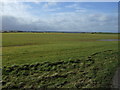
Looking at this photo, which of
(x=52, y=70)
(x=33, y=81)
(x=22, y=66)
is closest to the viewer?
(x=33, y=81)

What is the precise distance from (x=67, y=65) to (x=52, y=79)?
384cm

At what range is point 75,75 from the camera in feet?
35.3

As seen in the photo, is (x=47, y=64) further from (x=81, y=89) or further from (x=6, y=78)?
(x=81, y=89)

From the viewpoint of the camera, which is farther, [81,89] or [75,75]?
[75,75]

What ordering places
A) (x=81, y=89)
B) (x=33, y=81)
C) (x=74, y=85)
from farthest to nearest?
(x=33, y=81), (x=74, y=85), (x=81, y=89)

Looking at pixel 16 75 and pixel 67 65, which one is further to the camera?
pixel 67 65

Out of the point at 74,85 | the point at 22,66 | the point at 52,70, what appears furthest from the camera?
the point at 22,66

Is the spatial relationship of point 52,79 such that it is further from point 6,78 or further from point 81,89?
point 6,78

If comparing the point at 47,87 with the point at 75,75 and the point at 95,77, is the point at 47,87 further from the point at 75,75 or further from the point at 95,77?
the point at 95,77

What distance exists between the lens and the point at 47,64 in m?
13.7

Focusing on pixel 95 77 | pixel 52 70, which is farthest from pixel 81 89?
pixel 52 70

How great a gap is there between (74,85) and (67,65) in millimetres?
4798

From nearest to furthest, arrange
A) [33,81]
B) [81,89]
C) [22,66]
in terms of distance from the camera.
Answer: [81,89] < [33,81] < [22,66]

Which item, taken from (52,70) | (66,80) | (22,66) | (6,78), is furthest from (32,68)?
(66,80)
